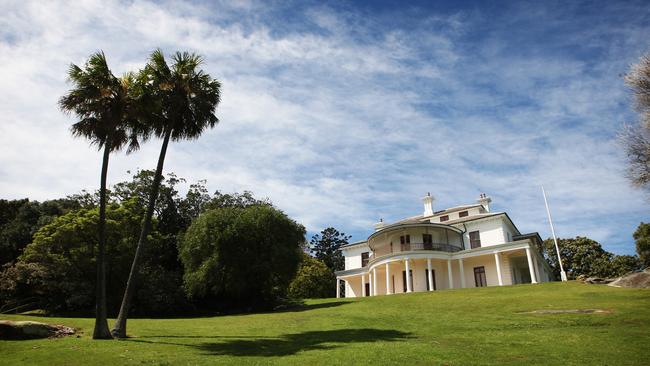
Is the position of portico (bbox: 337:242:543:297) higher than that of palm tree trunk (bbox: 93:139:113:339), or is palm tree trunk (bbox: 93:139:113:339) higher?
portico (bbox: 337:242:543:297)

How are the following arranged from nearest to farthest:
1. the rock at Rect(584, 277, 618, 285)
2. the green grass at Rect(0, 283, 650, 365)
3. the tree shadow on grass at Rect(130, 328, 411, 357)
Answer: the green grass at Rect(0, 283, 650, 365) < the tree shadow on grass at Rect(130, 328, 411, 357) < the rock at Rect(584, 277, 618, 285)

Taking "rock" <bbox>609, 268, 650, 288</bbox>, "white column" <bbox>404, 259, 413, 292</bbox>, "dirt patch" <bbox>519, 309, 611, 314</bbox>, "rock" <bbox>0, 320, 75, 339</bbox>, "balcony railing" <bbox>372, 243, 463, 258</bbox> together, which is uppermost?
"balcony railing" <bbox>372, 243, 463, 258</bbox>

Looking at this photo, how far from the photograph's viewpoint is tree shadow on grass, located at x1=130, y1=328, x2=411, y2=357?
13.9m

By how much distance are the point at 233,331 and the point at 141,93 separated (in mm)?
11763

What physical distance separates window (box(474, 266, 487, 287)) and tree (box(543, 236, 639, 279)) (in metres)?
28.1

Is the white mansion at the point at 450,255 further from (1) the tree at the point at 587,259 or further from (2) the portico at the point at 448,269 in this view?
(1) the tree at the point at 587,259

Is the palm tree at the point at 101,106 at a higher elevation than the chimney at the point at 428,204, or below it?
below

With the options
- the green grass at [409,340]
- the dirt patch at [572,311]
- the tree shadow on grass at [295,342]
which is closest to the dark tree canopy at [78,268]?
the green grass at [409,340]

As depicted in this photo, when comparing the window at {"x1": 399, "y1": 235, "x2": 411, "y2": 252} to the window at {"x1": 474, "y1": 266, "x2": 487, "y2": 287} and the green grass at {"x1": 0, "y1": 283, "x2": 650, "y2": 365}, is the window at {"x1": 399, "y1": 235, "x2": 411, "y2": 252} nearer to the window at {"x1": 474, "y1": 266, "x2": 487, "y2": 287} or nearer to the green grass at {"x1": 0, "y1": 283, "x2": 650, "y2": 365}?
the window at {"x1": 474, "y1": 266, "x2": 487, "y2": 287}

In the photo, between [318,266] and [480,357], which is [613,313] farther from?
[318,266]

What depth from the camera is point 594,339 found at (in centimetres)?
1367

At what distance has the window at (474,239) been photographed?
4466cm

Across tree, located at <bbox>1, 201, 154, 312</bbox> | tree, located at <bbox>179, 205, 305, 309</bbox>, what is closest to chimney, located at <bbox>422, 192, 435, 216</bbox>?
tree, located at <bbox>179, 205, 305, 309</bbox>

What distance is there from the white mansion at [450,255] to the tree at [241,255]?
11111mm
